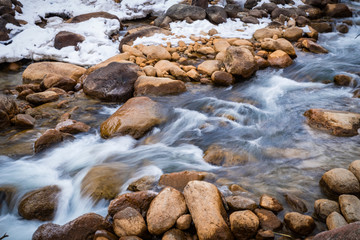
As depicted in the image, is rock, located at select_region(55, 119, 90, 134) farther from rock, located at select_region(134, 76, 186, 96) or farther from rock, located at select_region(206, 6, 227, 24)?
rock, located at select_region(206, 6, 227, 24)

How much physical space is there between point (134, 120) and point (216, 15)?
8582 mm

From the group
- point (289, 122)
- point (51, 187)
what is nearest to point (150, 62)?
point (289, 122)

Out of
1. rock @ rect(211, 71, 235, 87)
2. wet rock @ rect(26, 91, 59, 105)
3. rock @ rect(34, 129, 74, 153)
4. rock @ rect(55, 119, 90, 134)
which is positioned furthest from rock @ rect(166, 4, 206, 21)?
rock @ rect(34, 129, 74, 153)

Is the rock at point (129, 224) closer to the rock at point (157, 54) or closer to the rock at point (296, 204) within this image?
the rock at point (296, 204)

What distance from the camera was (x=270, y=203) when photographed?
2.76 meters

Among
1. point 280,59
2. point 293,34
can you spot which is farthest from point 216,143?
point 293,34

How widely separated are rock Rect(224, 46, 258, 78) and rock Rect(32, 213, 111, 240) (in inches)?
204

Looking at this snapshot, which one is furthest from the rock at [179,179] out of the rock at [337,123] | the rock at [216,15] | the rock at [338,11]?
the rock at [338,11]

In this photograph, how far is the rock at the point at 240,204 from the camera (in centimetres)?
265

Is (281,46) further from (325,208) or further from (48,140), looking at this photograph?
(48,140)

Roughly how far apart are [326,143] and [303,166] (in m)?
0.83

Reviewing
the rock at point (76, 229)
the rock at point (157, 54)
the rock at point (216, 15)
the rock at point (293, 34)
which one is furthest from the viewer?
the rock at point (216, 15)

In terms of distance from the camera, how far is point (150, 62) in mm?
7508

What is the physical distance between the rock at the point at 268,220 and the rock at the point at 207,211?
390mm
